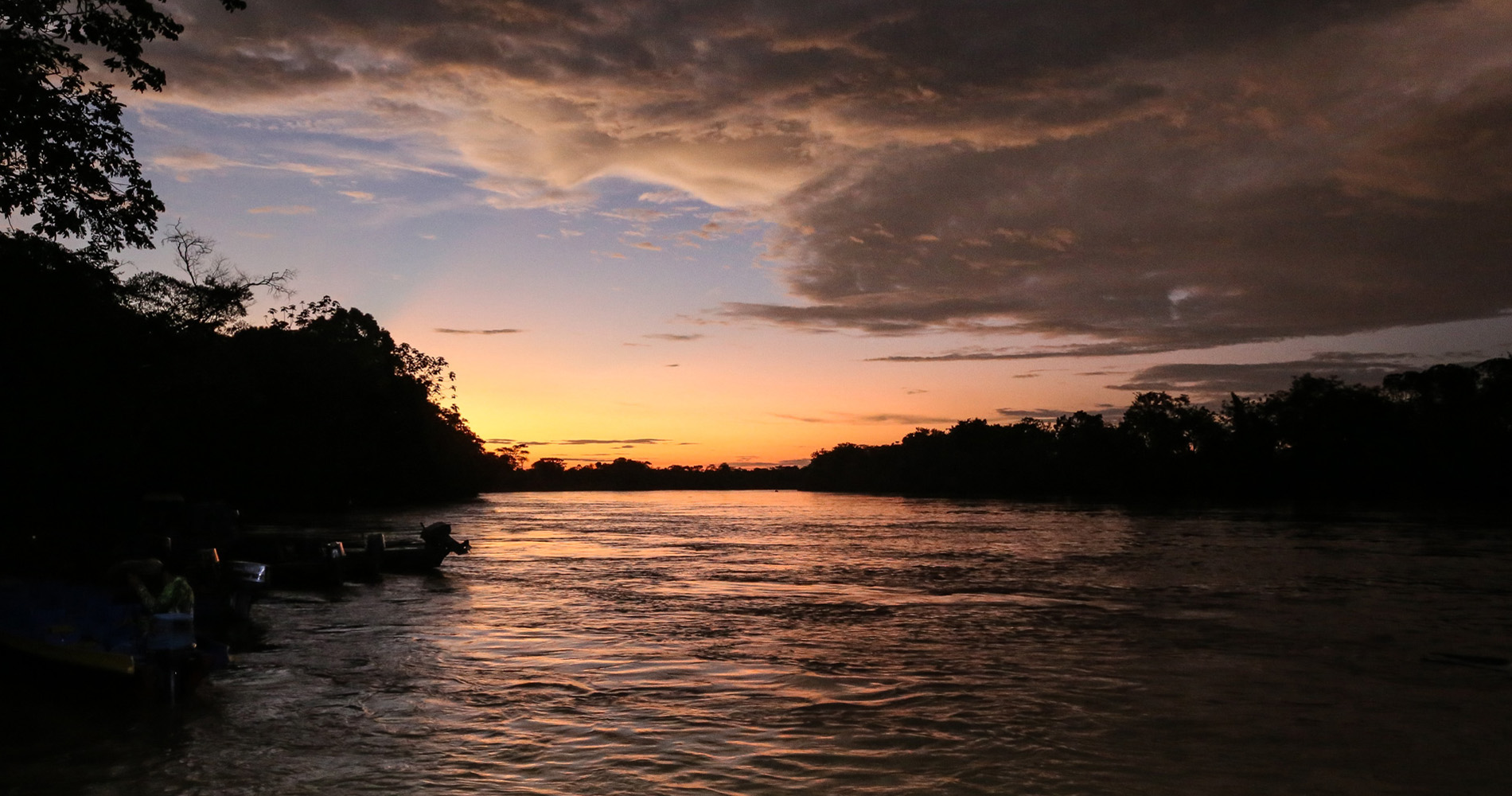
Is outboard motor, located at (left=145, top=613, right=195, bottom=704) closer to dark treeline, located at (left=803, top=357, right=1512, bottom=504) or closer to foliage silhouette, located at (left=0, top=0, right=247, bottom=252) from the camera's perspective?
foliage silhouette, located at (left=0, top=0, right=247, bottom=252)

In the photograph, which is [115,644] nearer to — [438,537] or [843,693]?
[843,693]

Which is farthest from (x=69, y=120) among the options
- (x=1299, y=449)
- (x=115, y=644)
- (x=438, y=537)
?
(x=1299, y=449)

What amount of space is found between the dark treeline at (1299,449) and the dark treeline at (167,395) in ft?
334

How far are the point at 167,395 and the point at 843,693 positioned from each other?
3543 cm

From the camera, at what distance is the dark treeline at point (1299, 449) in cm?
10725

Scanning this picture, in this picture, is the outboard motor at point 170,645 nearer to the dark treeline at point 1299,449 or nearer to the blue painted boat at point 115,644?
the blue painted boat at point 115,644

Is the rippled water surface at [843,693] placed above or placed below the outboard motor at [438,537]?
below

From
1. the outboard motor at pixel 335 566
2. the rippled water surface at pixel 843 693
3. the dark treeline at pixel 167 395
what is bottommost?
the rippled water surface at pixel 843 693

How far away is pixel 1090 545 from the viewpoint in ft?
168

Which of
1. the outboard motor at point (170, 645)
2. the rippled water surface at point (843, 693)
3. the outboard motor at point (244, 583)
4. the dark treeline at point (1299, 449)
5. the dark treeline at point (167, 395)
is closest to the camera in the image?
the rippled water surface at point (843, 693)

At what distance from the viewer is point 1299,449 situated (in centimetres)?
12062

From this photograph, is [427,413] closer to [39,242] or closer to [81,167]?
[39,242]

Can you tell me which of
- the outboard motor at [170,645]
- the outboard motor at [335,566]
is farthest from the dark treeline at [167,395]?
the outboard motor at [170,645]

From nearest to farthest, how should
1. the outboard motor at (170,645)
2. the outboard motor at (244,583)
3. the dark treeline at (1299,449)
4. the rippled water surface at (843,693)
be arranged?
the rippled water surface at (843,693) < the outboard motor at (170,645) < the outboard motor at (244,583) < the dark treeline at (1299,449)
